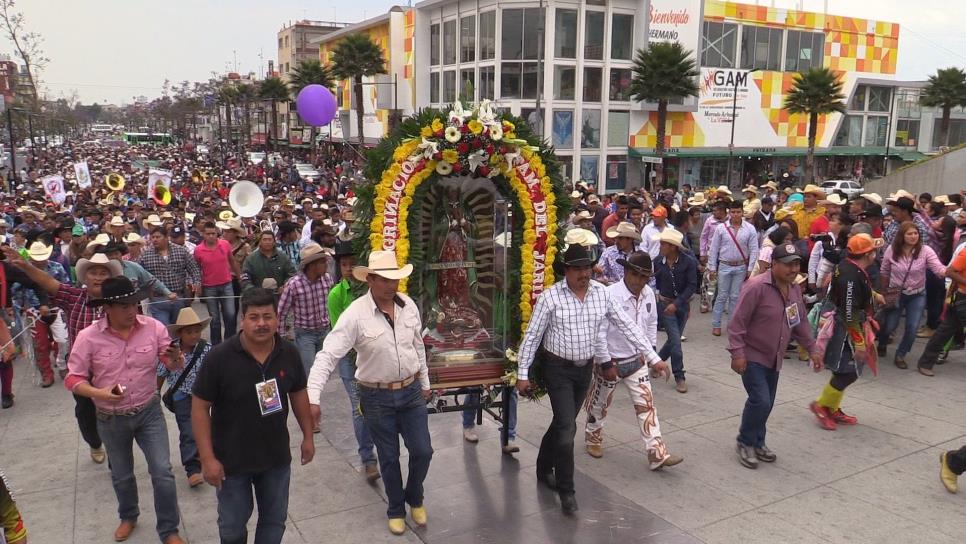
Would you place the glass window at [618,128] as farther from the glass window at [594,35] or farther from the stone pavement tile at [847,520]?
the stone pavement tile at [847,520]

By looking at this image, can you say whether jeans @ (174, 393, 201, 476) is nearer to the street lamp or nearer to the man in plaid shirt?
the man in plaid shirt

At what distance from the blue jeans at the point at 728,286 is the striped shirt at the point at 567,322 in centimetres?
498

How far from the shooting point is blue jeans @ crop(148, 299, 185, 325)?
8266mm

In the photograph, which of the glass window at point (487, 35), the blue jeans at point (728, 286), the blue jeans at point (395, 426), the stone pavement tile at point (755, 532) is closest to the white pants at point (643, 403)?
the stone pavement tile at point (755, 532)

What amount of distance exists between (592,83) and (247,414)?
36970 millimetres

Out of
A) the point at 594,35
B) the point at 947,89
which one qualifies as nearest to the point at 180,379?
the point at 594,35

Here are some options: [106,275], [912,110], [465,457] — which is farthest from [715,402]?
[912,110]

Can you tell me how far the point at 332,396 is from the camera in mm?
7672

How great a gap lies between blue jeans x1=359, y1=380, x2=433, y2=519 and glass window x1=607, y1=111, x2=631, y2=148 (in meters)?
36.3

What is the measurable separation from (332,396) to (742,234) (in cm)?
577

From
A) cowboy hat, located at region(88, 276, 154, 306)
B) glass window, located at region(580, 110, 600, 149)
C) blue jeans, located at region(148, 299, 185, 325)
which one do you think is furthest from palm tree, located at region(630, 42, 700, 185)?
cowboy hat, located at region(88, 276, 154, 306)

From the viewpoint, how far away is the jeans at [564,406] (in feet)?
16.3

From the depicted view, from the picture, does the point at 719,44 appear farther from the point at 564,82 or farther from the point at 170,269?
the point at 170,269

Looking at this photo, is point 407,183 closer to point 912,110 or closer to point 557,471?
point 557,471
